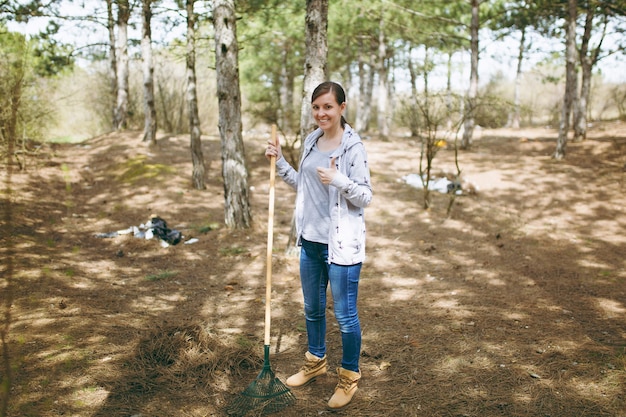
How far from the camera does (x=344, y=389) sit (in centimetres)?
295

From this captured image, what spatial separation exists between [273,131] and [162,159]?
9415 mm

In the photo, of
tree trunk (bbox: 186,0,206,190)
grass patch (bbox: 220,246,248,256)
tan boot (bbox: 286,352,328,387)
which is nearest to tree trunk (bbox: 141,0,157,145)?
tree trunk (bbox: 186,0,206,190)

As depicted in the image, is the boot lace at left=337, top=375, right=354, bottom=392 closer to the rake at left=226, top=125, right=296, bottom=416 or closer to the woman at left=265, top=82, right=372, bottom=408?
the woman at left=265, top=82, right=372, bottom=408

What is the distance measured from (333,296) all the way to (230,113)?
4477 millimetres

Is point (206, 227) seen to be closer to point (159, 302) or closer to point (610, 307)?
point (159, 302)

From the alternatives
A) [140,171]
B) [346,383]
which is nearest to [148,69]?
[140,171]

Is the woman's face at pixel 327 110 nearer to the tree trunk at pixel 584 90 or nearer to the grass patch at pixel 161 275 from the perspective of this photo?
the grass patch at pixel 161 275

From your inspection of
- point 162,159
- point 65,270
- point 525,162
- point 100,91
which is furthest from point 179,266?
point 100,91

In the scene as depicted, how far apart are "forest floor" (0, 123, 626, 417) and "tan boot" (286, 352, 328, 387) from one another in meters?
0.09

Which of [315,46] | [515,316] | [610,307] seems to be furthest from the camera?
[315,46]

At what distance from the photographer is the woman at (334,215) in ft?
8.71

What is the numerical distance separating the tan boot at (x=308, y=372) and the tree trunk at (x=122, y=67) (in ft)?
40.9

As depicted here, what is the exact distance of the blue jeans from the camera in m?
2.72

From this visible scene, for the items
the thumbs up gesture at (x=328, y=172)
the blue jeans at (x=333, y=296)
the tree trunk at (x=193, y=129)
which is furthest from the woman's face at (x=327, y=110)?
the tree trunk at (x=193, y=129)
